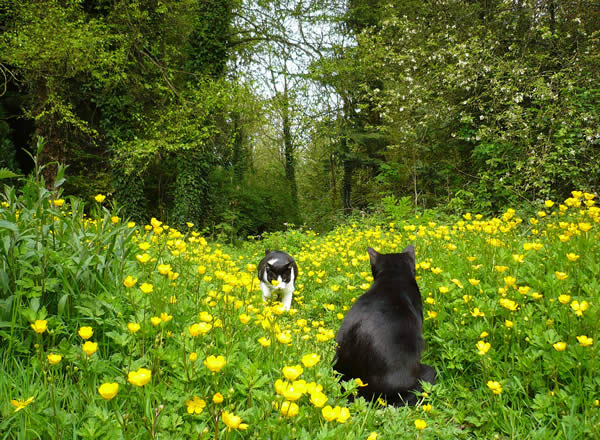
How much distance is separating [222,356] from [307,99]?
15.8 metres

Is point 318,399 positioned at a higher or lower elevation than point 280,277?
higher

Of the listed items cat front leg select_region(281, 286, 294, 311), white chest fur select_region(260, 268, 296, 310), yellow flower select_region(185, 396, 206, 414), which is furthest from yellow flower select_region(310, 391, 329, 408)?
cat front leg select_region(281, 286, 294, 311)

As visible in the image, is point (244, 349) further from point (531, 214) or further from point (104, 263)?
point (531, 214)

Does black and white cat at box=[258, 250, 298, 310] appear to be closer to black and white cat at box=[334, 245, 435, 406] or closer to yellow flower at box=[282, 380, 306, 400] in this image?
black and white cat at box=[334, 245, 435, 406]

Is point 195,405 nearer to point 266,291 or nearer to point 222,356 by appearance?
point 222,356

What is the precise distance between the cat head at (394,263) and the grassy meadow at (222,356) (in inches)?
17.0

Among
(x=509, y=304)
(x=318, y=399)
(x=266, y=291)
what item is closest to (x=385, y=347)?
(x=509, y=304)

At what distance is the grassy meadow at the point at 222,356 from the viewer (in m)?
1.50

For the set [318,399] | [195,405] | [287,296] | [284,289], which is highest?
[318,399]

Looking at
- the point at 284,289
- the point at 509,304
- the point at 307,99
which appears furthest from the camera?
the point at 307,99

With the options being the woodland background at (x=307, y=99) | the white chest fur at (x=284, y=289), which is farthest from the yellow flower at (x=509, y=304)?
the woodland background at (x=307, y=99)

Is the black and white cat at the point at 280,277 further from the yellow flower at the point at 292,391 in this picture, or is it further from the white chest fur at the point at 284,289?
the yellow flower at the point at 292,391

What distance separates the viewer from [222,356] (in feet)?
4.97

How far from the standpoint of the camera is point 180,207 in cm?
1230
